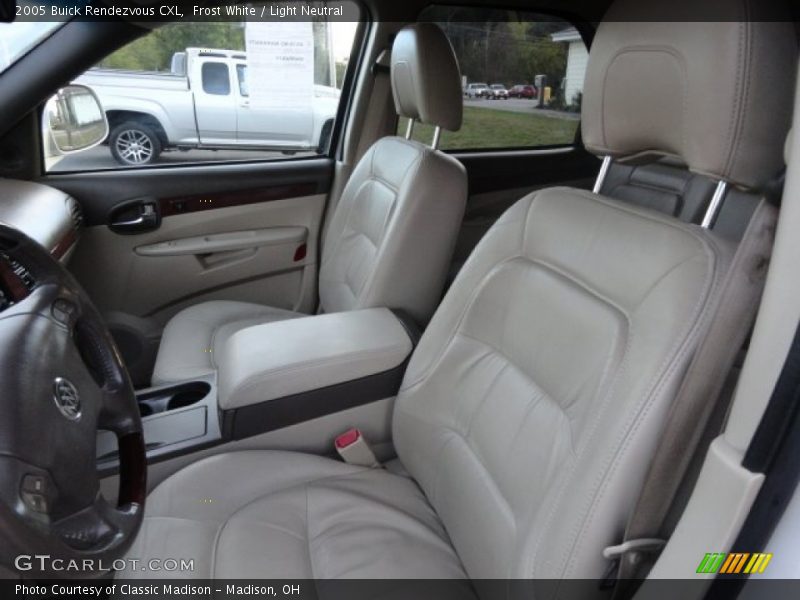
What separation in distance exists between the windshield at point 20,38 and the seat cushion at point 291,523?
3.82 feet

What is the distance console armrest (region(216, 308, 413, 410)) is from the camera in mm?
1364

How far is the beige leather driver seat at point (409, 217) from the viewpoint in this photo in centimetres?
170

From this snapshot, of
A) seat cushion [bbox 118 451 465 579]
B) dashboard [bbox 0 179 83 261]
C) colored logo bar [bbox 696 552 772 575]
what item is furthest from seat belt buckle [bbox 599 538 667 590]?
dashboard [bbox 0 179 83 261]

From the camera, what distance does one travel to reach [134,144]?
2223mm

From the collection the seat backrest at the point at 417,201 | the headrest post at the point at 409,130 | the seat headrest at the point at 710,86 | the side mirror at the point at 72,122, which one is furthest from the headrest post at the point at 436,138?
the side mirror at the point at 72,122

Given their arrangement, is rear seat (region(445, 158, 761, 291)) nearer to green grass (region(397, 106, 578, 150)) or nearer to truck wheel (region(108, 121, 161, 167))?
green grass (region(397, 106, 578, 150))

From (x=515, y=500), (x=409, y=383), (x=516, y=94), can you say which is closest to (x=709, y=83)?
(x=515, y=500)

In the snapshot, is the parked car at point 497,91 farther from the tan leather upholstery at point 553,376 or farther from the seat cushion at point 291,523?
the seat cushion at point 291,523

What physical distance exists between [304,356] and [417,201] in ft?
1.77

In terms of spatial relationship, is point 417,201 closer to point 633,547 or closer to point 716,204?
point 716,204

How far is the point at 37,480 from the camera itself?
2.51 feet

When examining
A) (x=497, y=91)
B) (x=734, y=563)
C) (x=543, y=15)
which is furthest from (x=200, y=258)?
(x=734, y=563)

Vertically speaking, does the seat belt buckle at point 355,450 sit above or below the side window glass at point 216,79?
below

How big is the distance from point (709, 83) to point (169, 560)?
1.08m
